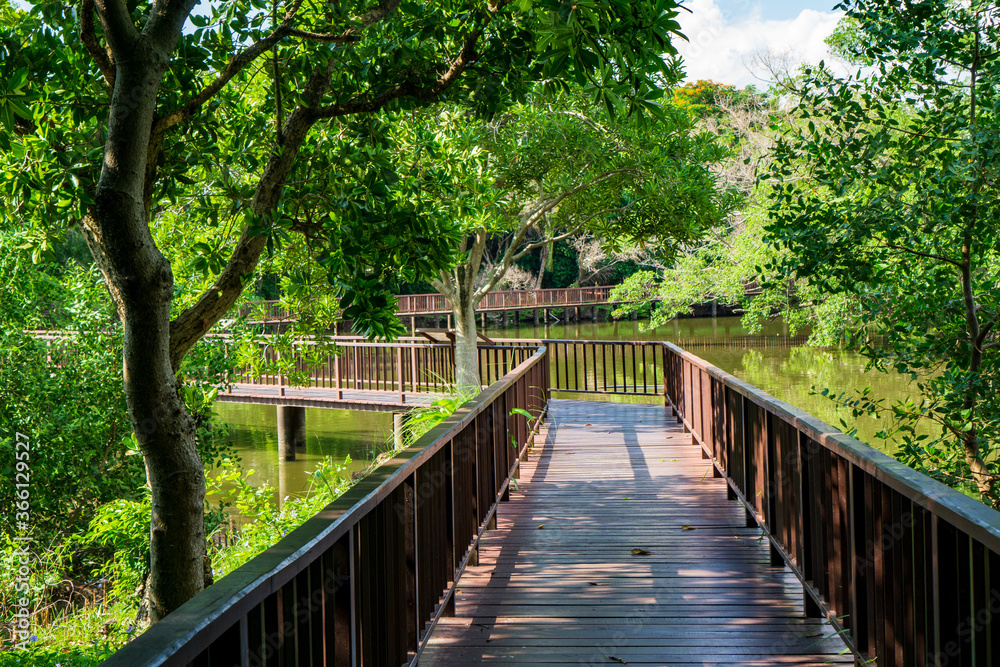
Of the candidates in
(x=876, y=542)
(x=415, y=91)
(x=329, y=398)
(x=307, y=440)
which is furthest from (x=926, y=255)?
(x=307, y=440)

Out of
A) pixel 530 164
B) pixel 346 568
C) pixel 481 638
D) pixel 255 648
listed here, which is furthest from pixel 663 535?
pixel 530 164

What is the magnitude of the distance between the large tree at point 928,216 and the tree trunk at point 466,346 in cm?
789

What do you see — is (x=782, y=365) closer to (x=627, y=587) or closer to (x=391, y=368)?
(x=391, y=368)

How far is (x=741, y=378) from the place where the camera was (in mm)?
21062

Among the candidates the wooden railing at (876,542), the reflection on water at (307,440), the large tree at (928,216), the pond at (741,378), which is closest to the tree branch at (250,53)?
the wooden railing at (876,542)

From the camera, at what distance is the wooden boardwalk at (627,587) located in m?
3.22

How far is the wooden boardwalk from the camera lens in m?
3.22

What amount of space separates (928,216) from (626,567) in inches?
140

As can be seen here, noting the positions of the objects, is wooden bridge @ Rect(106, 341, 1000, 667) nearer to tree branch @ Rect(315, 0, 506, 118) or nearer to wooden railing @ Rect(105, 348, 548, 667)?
wooden railing @ Rect(105, 348, 548, 667)

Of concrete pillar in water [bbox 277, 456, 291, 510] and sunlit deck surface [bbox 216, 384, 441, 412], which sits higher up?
sunlit deck surface [bbox 216, 384, 441, 412]

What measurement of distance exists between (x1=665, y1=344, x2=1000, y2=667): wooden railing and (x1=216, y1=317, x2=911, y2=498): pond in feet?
28.8

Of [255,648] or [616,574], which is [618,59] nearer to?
[255,648]

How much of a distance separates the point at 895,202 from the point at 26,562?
9.70m

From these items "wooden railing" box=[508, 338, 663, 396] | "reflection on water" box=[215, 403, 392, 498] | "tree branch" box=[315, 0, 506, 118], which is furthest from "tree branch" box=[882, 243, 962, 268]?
"reflection on water" box=[215, 403, 392, 498]
